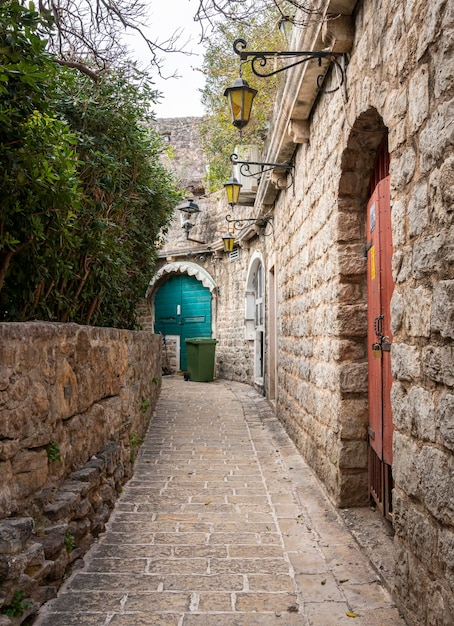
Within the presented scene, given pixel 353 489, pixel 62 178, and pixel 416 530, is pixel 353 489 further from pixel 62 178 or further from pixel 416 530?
pixel 62 178

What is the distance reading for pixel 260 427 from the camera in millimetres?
6883

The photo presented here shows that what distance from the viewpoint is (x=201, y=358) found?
1238 cm

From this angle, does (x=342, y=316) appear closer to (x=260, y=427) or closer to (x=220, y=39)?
(x=260, y=427)

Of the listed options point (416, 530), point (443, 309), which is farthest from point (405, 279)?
point (416, 530)

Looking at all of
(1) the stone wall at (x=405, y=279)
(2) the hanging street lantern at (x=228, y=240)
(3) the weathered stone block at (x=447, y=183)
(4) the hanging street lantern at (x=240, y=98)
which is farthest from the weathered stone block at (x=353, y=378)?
(2) the hanging street lantern at (x=228, y=240)

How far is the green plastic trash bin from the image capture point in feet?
40.6

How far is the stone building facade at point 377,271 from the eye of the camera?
1951mm

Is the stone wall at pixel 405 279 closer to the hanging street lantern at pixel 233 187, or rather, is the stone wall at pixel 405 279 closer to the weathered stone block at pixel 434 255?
the weathered stone block at pixel 434 255

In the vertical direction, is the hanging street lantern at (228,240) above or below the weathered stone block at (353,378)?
above

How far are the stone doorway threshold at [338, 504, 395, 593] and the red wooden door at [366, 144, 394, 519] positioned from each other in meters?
0.11

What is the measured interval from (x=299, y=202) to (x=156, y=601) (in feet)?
13.6

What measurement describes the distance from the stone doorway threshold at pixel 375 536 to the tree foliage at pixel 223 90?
280 inches

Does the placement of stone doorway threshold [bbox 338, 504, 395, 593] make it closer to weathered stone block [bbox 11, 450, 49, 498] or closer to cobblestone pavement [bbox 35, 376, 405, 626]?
cobblestone pavement [bbox 35, 376, 405, 626]

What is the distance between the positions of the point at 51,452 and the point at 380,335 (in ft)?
6.24
